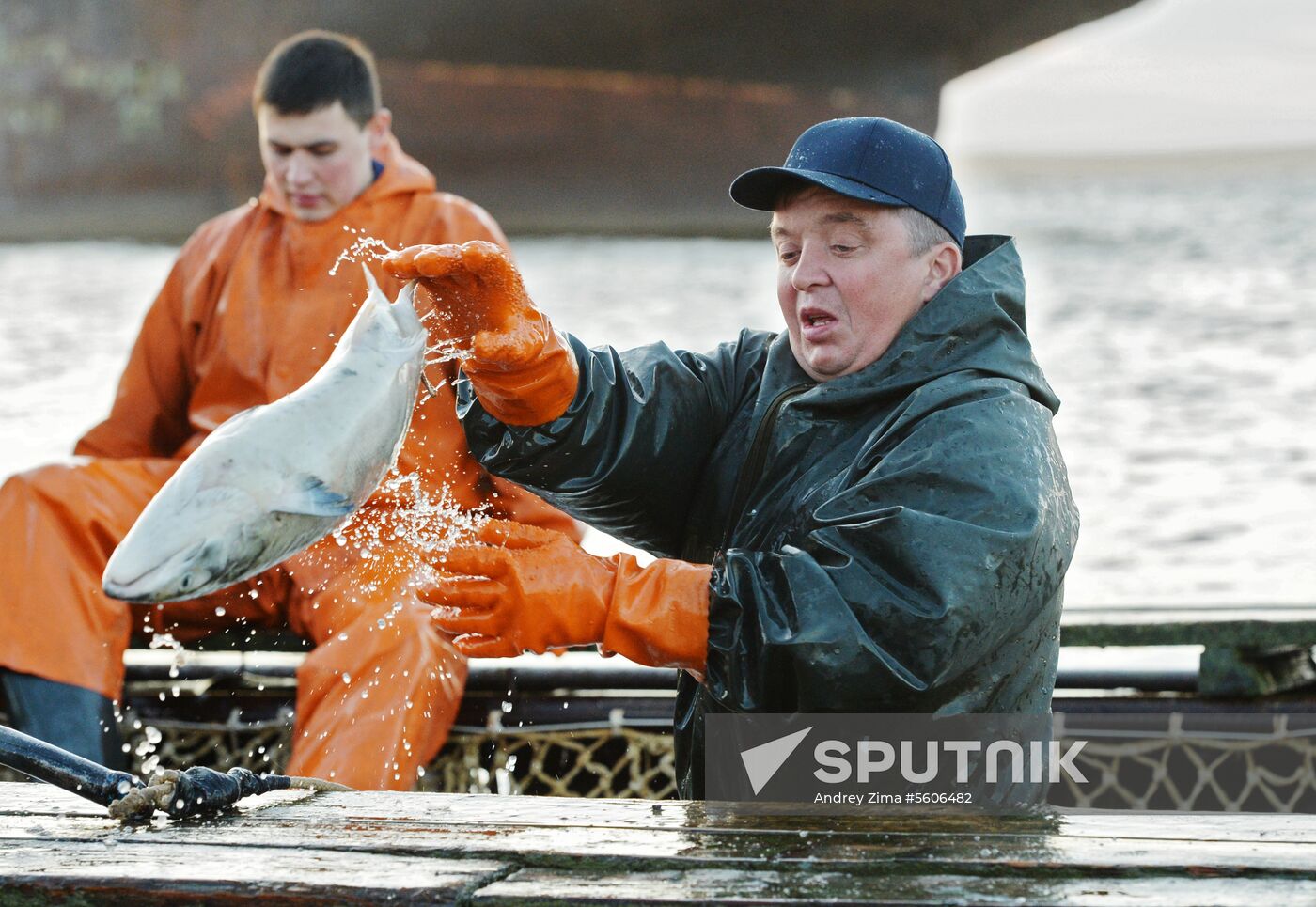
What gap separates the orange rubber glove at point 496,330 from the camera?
7.50 feet

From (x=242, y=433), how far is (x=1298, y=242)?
3547 centimetres

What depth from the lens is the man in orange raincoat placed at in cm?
362

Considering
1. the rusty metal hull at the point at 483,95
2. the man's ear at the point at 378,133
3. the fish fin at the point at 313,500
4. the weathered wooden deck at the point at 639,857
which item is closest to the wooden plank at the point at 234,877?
the weathered wooden deck at the point at 639,857

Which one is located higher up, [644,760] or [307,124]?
[307,124]

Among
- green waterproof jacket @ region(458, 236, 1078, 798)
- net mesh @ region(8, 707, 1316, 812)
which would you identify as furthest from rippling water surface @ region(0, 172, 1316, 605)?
green waterproof jacket @ region(458, 236, 1078, 798)

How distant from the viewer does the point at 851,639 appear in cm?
199

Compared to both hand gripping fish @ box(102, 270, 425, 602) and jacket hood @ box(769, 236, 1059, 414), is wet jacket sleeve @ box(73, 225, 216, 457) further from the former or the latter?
jacket hood @ box(769, 236, 1059, 414)

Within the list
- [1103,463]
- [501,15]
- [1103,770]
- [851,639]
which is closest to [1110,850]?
[851,639]

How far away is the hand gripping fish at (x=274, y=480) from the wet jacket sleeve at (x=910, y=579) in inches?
21.6

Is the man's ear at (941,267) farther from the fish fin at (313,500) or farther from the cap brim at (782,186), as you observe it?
the fish fin at (313,500)

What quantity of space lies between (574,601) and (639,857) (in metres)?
0.51

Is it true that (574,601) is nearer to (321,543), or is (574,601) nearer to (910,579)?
(910,579)

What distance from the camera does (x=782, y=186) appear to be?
2410mm

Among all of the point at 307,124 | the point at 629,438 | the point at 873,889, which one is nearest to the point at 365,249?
the point at 307,124
